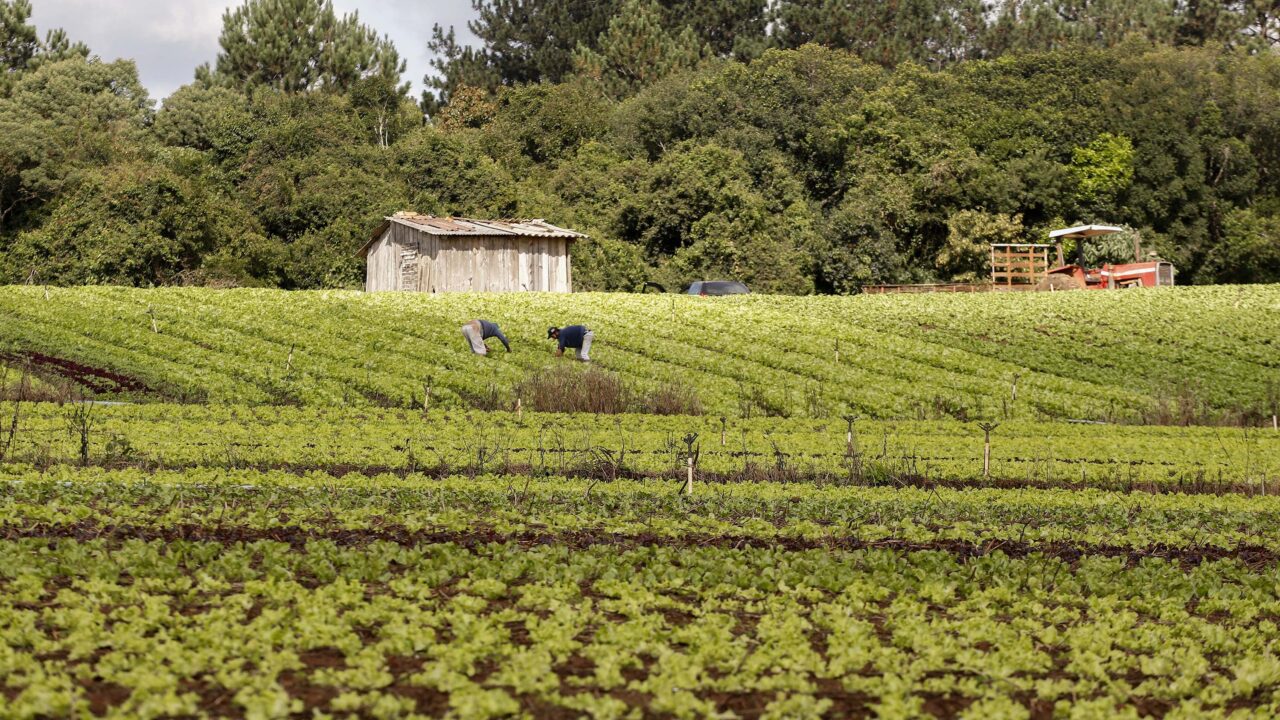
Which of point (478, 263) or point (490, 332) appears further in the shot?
point (478, 263)

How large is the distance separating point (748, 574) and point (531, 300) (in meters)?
31.6

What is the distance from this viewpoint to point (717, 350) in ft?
117

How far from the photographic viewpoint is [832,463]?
19.5 meters

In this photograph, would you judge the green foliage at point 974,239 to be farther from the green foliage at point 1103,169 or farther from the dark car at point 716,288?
the dark car at point 716,288

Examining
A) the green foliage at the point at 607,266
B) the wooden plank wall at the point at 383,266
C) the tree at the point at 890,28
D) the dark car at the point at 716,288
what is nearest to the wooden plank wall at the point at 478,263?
the wooden plank wall at the point at 383,266

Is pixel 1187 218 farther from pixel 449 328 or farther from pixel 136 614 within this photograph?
pixel 136 614

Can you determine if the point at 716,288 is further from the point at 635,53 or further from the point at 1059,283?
the point at 635,53

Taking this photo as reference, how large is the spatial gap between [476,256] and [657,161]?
2489 cm

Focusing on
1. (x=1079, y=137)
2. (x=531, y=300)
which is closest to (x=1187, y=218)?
(x=1079, y=137)

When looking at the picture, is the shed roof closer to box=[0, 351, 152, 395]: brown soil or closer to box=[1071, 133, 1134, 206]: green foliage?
box=[0, 351, 152, 395]: brown soil

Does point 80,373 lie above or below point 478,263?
below

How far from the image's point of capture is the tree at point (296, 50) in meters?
85.1

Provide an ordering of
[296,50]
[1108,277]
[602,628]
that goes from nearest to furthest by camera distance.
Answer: [602,628]
[1108,277]
[296,50]

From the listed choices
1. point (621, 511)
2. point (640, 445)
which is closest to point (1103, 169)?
point (640, 445)
